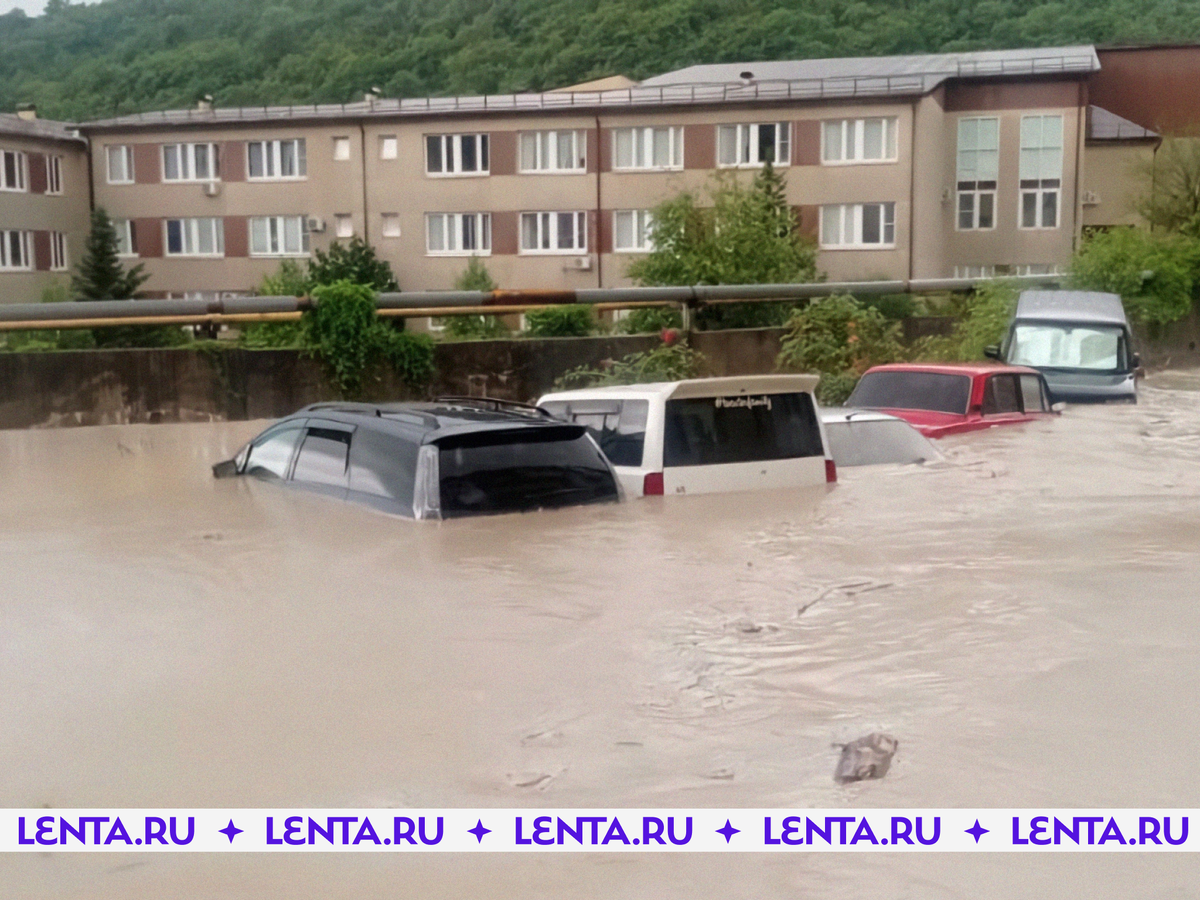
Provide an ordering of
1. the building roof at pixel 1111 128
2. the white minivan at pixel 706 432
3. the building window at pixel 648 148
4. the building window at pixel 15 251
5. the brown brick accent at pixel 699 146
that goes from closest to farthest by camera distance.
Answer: the white minivan at pixel 706 432
the brown brick accent at pixel 699 146
the building window at pixel 648 148
the building window at pixel 15 251
the building roof at pixel 1111 128

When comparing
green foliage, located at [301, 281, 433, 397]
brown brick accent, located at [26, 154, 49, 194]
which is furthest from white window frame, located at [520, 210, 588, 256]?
green foliage, located at [301, 281, 433, 397]

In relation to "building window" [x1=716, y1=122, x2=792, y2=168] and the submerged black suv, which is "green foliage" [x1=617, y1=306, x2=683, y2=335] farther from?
"building window" [x1=716, y1=122, x2=792, y2=168]

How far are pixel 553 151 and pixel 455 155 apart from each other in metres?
3.06

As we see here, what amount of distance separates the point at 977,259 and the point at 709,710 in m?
44.8

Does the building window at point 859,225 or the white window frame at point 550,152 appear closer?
the building window at point 859,225

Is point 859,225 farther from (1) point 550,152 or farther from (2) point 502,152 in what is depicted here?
(2) point 502,152

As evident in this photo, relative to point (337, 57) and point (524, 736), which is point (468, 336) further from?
point (337, 57)

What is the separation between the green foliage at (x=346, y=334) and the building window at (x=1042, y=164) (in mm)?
37259

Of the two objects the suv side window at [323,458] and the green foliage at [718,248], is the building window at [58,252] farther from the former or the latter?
the suv side window at [323,458]

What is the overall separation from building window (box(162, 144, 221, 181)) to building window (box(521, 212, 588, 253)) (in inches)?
421

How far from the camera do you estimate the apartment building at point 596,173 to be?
4594 centimetres

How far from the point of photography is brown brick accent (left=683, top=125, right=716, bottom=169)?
46281 mm

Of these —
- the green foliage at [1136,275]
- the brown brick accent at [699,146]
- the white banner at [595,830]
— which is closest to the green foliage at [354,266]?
the brown brick accent at [699,146]

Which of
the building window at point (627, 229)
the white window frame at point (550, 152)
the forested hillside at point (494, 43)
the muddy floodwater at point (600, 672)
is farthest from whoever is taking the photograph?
the forested hillside at point (494, 43)
